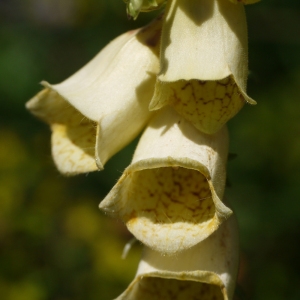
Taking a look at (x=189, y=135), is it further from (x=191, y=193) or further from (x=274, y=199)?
(x=274, y=199)

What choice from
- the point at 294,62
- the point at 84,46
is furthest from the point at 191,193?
the point at 84,46

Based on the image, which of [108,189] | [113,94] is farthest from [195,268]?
[108,189]

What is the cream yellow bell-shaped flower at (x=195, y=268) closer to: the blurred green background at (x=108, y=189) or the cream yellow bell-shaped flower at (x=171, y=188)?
the cream yellow bell-shaped flower at (x=171, y=188)

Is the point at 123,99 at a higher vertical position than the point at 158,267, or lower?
higher

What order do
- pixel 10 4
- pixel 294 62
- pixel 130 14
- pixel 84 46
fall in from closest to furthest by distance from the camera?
pixel 130 14 → pixel 294 62 → pixel 84 46 → pixel 10 4

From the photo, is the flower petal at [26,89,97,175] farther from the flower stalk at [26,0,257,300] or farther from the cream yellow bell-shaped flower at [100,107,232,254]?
the cream yellow bell-shaped flower at [100,107,232,254]

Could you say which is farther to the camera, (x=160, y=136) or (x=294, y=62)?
(x=294, y=62)

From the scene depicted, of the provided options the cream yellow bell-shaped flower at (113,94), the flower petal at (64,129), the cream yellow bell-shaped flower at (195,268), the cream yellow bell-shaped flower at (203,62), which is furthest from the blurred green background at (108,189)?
the cream yellow bell-shaped flower at (203,62)
